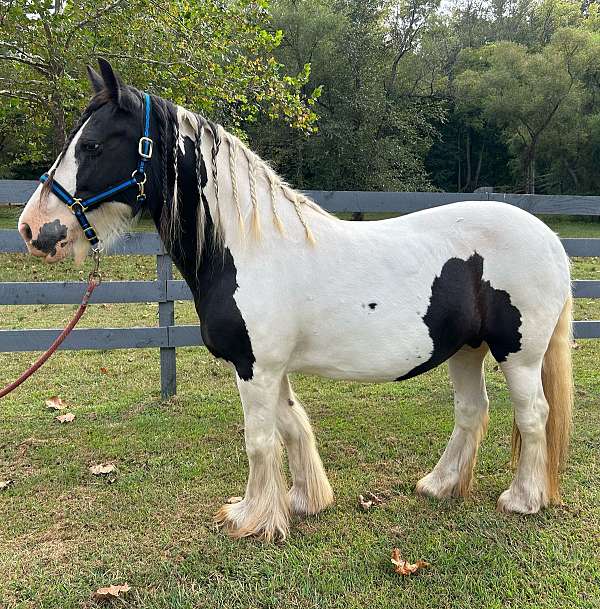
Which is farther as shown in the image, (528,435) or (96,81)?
(528,435)

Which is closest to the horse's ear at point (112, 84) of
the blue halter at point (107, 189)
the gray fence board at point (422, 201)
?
the blue halter at point (107, 189)

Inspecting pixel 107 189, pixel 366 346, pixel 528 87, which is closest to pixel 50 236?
pixel 107 189

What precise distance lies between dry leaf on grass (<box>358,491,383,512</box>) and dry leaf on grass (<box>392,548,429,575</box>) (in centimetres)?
43

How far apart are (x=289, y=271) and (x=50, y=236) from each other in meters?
1.02

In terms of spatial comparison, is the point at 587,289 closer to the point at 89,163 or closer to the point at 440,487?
the point at 440,487

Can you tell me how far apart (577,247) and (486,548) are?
284 centimetres

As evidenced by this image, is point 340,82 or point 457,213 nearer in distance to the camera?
point 457,213

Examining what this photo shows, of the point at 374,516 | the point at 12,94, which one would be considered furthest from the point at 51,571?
the point at 12,94

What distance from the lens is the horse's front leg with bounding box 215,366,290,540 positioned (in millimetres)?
2270

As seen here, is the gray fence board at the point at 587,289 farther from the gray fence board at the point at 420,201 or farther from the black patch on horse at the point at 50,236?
the black patch on horse at the point at 50,236

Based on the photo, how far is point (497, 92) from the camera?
26062 millimetres

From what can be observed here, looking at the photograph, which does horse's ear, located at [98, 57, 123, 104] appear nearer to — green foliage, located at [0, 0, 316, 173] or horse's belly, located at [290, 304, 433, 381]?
horse's belly, located at [290, 304, 433, 381]

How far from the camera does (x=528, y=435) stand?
2570mm

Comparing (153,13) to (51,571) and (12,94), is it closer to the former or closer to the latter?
(12,94)
